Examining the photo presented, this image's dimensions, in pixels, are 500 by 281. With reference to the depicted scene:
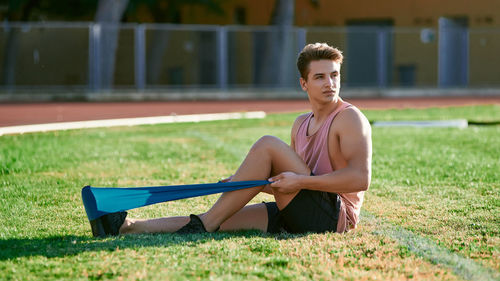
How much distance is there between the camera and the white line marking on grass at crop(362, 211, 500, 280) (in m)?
4.02

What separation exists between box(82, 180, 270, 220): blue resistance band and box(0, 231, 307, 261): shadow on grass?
0.66 feet

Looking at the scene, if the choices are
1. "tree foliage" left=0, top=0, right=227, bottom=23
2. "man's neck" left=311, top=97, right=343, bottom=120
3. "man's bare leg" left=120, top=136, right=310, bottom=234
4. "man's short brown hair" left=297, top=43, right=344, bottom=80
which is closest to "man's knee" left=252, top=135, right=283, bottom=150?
"man's bare leg" left=120, top=136, right=310, bottom=234

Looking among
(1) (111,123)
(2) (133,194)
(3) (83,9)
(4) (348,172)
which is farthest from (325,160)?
(3) (83,9)

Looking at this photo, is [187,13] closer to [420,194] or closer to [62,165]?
[62,165]

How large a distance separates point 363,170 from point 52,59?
19.1 meters

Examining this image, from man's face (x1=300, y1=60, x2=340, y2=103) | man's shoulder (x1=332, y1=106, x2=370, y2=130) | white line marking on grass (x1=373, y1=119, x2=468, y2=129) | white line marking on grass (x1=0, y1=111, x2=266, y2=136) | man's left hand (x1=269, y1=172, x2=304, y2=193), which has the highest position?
man's face (x1=300, y1=60, x2=340, y2=103)

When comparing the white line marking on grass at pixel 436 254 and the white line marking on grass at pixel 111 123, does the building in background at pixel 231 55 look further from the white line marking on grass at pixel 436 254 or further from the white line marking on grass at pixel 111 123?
the white line marking on grass at pixel 436 254

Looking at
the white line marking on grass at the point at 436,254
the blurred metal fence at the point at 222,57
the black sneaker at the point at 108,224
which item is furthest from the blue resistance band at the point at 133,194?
the blurred metal fence at the point at 222,57

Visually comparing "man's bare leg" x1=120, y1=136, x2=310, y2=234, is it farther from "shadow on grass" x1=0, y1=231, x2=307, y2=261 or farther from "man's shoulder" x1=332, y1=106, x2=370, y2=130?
"man's shoulder" x1=332, y1=106, x2=370, y2=130

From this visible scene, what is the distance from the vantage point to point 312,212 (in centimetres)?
488

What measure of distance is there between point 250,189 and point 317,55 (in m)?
0.97

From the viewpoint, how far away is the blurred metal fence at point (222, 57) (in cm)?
2250

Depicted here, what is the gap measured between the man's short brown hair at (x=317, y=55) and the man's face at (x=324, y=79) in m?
0.03

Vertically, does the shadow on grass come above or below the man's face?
below
